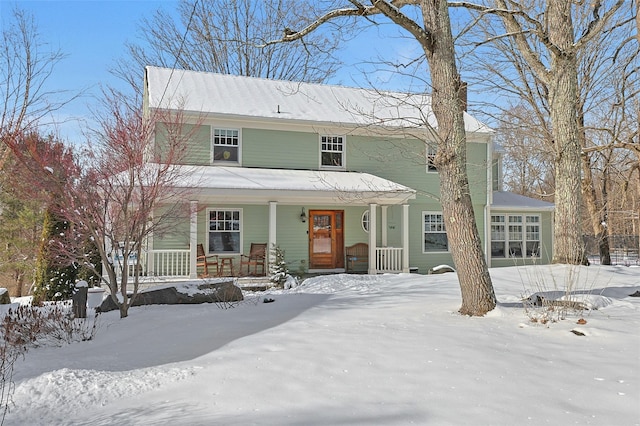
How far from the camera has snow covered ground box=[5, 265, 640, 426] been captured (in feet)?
10.6

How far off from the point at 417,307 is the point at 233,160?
8.55 metres

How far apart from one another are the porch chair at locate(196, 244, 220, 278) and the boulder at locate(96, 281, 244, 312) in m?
4.03

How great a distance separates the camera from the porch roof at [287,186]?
457 inches

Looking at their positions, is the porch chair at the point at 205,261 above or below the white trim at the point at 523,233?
below

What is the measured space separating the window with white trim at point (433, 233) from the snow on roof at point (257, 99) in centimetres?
321

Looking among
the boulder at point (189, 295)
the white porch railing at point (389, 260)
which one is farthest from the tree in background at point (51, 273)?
the white porch railing at point (389, 260)

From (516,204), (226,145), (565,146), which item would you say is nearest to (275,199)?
(226,145)

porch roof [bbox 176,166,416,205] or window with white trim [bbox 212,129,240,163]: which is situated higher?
window with white trim [bbox 212,129,240,163]

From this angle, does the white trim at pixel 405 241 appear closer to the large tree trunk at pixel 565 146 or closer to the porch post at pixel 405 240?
the porch post at pixel 405 240

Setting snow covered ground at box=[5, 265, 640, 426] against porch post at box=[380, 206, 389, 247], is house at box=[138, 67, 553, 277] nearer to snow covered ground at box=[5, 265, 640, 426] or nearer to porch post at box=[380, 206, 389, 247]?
porch post at box=[380, 206, 389, 247]

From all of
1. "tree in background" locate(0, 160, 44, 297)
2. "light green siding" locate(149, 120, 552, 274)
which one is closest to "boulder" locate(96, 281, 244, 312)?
"light green siding" locate(149, 120, 552, 274)

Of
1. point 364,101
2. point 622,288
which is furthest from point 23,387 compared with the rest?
point 364,101

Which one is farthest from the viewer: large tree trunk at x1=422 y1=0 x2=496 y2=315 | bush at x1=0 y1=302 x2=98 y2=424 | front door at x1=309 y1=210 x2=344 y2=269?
front door at x1=309 y1=210 x2=344 y2=269

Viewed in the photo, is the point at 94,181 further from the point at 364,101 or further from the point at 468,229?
the point at 364,101
